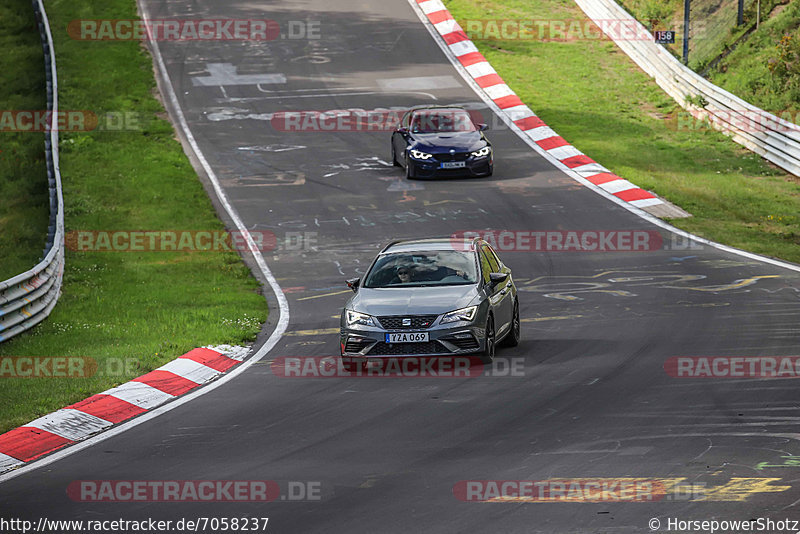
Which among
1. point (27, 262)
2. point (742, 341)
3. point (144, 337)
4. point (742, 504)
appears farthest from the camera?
point (27, 262)

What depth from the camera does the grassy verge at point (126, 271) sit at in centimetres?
1499

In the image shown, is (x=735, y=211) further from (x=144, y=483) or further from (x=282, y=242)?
(x=144, y=483)

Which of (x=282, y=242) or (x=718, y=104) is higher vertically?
(x=718, y=104)

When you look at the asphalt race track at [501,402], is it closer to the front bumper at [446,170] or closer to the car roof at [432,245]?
the front bumper at [446,170]

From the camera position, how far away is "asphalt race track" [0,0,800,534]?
8523 millimetres

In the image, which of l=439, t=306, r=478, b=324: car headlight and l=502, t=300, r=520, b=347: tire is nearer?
l=439, t=306, r=478, b=324: car headlight

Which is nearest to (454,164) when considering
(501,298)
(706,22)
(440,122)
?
(440,122)

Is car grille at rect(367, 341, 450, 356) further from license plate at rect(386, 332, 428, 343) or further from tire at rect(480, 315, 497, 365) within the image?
tire at rect(480, 315, 497, 365)

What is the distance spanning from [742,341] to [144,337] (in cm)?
837

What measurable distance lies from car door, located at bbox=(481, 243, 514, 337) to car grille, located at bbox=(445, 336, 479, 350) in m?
0.68

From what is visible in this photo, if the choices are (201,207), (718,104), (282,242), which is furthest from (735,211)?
(201,207)

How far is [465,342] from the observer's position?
539 inches

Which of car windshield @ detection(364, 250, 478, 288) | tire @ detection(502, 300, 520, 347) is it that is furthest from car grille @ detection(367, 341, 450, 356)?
tire @ detection(502, 300, 520, 347)

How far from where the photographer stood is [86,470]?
32.6 ft
